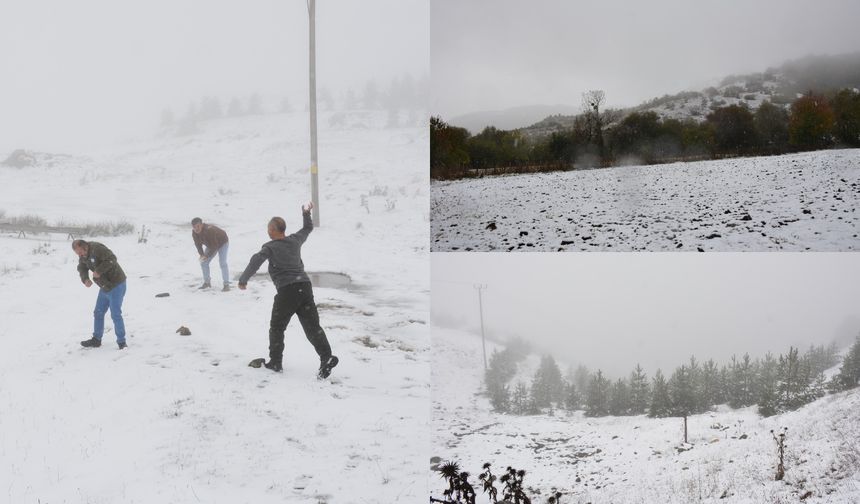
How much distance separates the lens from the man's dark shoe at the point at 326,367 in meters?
5.95

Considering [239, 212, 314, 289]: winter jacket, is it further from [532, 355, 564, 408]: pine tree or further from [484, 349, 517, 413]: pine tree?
[532, 355, 564, 408]: pine tree

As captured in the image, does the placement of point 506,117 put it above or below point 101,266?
above

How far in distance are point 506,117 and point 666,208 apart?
4.06 ft

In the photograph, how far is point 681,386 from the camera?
5238mm

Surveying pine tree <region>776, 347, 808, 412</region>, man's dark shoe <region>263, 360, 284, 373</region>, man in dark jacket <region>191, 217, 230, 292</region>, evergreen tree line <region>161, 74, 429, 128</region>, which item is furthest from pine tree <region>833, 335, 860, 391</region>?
evergreen tree line <region>161, 74, 429, 128</region>

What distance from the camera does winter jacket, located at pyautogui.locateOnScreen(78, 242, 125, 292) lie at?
687 cm

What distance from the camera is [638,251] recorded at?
3.34 metres

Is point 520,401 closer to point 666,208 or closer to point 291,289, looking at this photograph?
point 666,208

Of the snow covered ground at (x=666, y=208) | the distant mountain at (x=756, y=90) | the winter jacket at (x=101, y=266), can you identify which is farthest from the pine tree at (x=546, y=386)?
the winter jacket at (x=101, y=266)

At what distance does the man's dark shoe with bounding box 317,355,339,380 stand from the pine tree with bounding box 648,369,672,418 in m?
3.19

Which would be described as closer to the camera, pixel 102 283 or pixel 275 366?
pixel 275 366

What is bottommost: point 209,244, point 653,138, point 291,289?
point 291,289

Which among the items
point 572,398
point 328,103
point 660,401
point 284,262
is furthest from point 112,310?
point 328,103

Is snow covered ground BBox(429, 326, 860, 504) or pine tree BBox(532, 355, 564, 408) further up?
pine tree BBox(532, 355, 564, 408)
